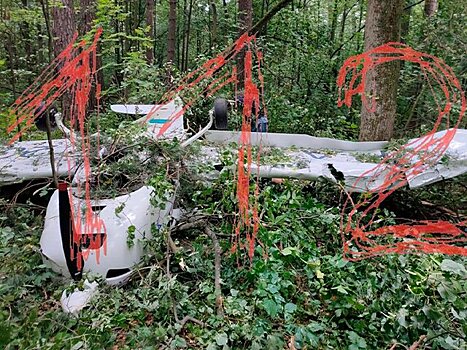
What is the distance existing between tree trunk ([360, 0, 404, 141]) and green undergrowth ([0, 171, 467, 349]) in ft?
6.74

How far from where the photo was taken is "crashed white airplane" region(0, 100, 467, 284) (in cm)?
286

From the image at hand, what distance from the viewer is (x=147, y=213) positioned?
3127mm

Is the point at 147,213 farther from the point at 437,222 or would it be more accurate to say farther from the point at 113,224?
→ the point at 437,222

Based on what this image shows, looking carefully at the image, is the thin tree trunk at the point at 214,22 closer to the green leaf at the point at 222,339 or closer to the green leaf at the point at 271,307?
the green leaf at the point at 271,307

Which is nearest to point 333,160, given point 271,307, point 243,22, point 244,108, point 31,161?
point 244,108

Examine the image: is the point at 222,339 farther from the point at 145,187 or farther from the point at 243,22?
the point at 243,22

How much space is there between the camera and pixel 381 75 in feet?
15.4

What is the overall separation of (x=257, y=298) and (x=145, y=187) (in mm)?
1353

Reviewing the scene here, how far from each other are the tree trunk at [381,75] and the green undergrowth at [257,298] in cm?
206

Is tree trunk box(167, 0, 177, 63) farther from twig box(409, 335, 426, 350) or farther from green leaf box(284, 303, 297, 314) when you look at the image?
twig box(409, 335, 426, 350)

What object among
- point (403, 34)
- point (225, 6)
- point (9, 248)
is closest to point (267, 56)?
point (403, 34)

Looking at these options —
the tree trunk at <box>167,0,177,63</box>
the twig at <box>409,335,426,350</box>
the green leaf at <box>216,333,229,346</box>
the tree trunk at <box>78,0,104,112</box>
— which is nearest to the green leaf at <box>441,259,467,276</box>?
the twig at <box>409,335,426,350</box>

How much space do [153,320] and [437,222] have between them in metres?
2.78

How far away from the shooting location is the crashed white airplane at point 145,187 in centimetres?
286
